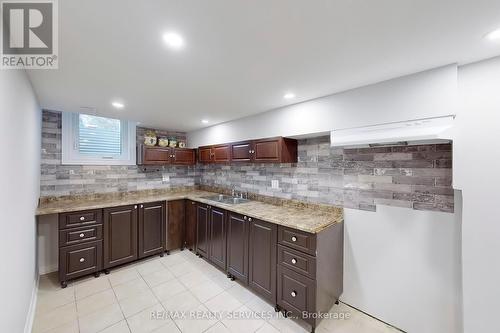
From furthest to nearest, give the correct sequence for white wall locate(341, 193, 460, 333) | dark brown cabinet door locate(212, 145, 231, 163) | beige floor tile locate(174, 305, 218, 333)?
dark brown cabinet door locate(212, 145, 231, 163) < beige floor tile locate(174, 305, 218, 333) < white wall locate(341, 193, 460, 333)

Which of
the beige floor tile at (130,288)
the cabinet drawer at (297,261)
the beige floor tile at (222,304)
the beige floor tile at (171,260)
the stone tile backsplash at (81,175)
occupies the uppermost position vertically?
the stone tile backsplash at (81,175)

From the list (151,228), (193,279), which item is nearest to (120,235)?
(151,228)

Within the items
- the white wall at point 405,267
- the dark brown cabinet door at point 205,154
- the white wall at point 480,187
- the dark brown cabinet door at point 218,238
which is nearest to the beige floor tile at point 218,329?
the dark brown cabinet door at point 218,238

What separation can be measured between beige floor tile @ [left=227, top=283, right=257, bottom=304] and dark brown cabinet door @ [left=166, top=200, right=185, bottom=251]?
1486 mm

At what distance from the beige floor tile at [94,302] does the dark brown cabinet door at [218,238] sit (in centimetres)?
124

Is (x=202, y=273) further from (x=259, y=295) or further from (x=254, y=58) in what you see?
(x=254, y=58)

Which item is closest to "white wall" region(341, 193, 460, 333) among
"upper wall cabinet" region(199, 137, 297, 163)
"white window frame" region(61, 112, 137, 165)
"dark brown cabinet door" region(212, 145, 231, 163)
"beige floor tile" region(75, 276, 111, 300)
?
"upper wall cabinet" region(199, 137, 297, 163)

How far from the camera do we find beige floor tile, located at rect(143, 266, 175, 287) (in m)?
2.57

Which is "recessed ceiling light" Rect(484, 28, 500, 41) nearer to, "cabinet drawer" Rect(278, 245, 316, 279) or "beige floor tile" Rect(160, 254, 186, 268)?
"cabinet drawer" Rect(278, 245, 316, 279)

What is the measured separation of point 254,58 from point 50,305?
10.6 feet

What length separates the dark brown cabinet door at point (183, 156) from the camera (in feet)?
12.7

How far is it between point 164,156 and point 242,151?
5.37 ft

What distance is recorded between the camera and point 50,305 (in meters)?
2.12

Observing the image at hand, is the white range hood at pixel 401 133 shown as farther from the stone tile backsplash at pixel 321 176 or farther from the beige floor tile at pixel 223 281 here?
the beige floor tile at pixel 223 281
